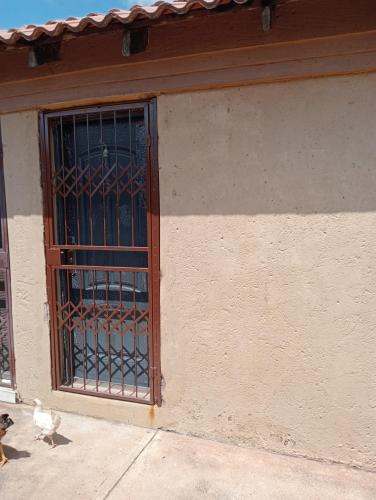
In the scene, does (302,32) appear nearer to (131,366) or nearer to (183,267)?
(183,267)

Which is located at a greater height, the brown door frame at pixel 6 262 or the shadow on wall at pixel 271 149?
the shadow on wall at pixel 271 149

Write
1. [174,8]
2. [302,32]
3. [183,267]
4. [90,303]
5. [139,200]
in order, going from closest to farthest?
[174,8] → [302,32] → [183,267] → [139,200] → [90,303]

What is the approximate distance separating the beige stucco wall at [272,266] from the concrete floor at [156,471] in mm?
159

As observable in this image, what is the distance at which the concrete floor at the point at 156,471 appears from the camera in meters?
2.39

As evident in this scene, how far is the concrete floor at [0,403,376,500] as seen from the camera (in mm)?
2389

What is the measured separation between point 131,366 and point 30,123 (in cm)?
235

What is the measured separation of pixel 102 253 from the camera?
3.35 metres

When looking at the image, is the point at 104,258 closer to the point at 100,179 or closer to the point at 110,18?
the point at 100,179

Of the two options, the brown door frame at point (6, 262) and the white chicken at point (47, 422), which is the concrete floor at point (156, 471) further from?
the brown door frame at point (6, 262)

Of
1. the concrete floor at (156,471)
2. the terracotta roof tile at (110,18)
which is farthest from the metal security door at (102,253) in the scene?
the terracotta roof tile at (110,18)

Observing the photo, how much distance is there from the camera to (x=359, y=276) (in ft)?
8.35

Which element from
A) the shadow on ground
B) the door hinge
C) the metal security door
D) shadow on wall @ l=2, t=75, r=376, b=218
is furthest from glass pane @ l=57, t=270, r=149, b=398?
shadow on wall @ l=2, t=75, r=376, b=218

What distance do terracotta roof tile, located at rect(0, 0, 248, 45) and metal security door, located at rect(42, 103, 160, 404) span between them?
0.64 metres

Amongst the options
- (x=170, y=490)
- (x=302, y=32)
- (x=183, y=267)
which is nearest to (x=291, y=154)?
(x=302, y=32)
